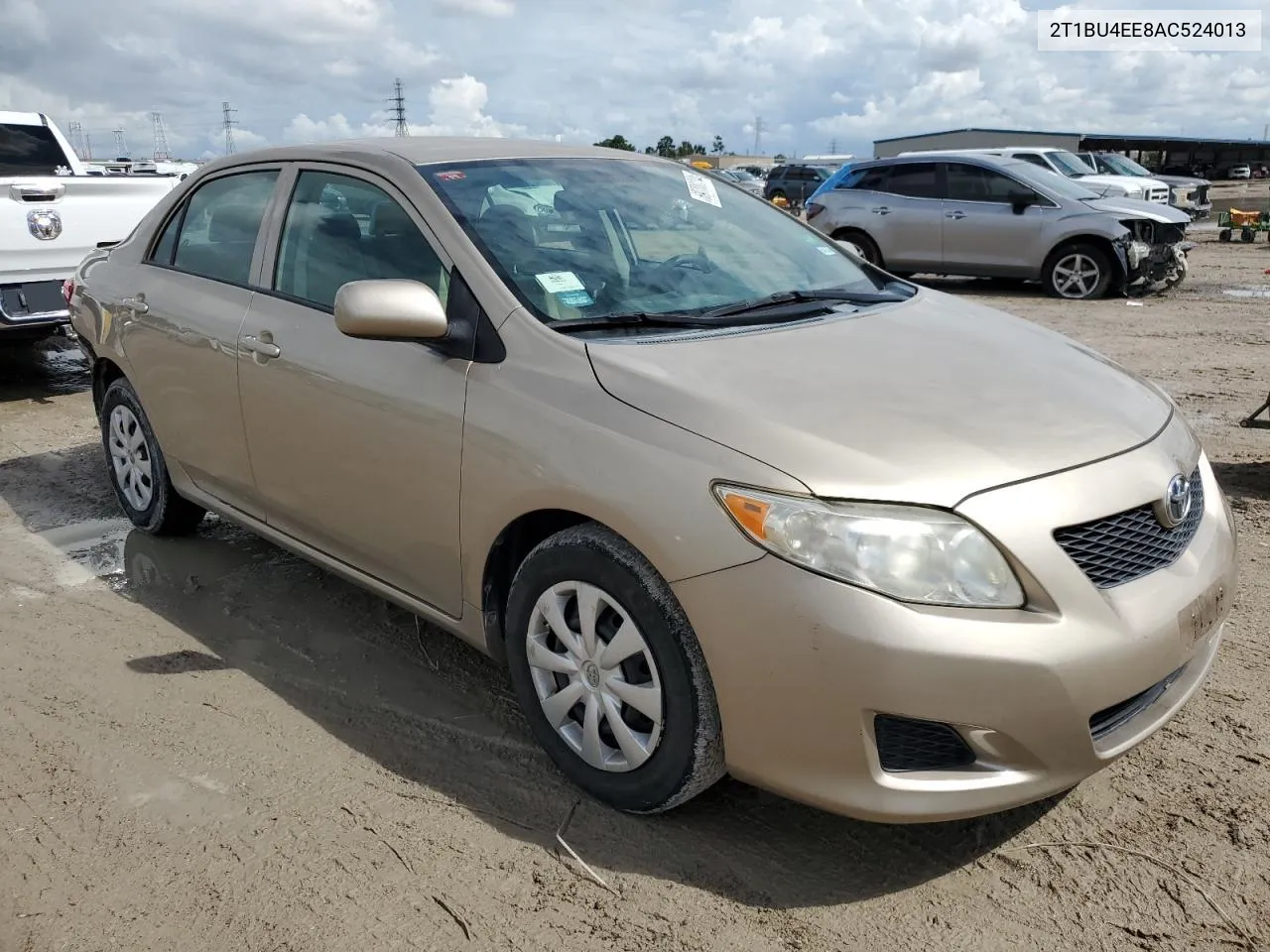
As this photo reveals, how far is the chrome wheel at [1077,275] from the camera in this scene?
1245cm

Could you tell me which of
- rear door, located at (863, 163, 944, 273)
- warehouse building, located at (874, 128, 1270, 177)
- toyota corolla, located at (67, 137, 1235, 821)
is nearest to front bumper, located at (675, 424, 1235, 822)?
toyota corolla, located at (67, 137, 1235, 821)

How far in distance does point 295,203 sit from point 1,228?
4581 millimetres

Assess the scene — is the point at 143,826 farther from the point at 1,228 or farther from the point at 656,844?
the point at 1,228

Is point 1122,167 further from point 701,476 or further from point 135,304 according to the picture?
point 701,476

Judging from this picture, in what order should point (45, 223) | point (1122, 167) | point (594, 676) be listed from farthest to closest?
point (1122, 167), point (45, 223), point (594, 676)

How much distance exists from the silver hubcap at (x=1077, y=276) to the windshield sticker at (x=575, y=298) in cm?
1092

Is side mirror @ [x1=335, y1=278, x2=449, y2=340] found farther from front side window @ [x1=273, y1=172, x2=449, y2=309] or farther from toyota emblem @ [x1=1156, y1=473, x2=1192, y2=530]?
toyota emblem @ [x1=1156, y1=473, x2=1192, y2=530]

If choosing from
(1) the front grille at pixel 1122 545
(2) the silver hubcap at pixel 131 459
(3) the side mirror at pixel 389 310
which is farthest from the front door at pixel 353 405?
(1) the front grille at pixel 1122 545

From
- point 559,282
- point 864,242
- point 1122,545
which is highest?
point 559,282

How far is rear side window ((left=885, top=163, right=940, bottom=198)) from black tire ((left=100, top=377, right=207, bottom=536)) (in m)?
11.0

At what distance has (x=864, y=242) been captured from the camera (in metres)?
14.2

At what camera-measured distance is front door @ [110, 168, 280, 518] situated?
3930 millimetres

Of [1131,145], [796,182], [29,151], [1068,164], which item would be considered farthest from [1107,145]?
[29,151]

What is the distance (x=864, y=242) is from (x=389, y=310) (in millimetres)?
12209
